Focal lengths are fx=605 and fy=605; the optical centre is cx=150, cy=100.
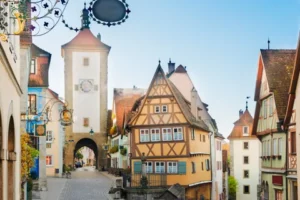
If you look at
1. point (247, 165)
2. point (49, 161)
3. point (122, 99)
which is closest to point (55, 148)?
point (49, 161)

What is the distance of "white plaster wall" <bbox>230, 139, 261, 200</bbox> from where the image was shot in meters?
66.8

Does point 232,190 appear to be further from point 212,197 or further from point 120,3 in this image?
point 120,3

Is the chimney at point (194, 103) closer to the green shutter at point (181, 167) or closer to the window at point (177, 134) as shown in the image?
the window at point (177, 134)

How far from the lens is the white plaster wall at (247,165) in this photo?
6681 centimetres

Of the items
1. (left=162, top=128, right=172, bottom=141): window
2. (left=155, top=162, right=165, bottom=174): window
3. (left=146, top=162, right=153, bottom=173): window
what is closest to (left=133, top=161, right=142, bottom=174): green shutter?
(left=146, top=162, right=153, bottom=173): window

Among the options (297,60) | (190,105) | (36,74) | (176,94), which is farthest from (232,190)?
(297,60)

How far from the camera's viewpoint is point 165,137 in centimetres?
4147

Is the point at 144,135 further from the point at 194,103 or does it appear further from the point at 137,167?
the point at 194,103

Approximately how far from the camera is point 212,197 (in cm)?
4859

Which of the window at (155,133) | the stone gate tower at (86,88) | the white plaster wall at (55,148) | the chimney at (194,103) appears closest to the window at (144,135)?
the window at (155,133)

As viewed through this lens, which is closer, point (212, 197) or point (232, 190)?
point (212, 197)

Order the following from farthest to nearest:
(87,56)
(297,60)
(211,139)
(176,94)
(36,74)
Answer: (87,56)
(211,139)
(176,94)
(36,74)
(297,60)

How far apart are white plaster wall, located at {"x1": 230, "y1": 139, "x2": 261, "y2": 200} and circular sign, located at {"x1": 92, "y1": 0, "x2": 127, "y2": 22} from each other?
59857mm

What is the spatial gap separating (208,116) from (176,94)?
39.9 feet
